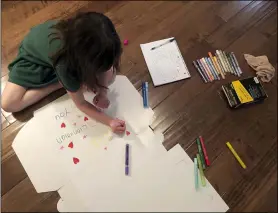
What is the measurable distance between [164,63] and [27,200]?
636 mm

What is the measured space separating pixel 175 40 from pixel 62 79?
529 mm

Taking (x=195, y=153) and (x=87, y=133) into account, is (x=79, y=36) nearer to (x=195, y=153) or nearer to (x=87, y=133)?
(x=87, y=133)

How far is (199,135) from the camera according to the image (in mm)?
954

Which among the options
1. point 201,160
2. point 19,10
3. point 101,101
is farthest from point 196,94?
point 19,10

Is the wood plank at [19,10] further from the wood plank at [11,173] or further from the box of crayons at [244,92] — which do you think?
the box of crayons at [244,92]

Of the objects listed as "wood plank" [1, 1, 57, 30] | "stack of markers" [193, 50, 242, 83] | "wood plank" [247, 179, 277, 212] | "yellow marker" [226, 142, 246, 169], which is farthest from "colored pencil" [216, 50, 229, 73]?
"wood plank" [1, 1, 57, 30]

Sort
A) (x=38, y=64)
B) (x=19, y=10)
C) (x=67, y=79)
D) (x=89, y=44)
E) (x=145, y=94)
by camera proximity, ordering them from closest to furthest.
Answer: (x=89, y=44) < (x=67, y=79) < (x=38, y=64) < (x=145, y=94) < (x=19, y=10)

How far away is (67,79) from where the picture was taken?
2.40 feet

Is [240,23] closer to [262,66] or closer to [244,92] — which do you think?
[262,66]

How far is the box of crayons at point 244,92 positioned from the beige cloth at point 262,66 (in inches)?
2.6

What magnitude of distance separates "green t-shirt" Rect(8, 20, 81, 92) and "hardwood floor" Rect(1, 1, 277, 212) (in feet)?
0.32

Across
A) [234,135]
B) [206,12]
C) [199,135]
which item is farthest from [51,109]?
[206,12]

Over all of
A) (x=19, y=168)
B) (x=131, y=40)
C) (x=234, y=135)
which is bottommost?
(x=234, y=135)

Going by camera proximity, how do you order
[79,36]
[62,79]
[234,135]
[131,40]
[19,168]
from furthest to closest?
[131,40] → [234,135] → [19,168] → [62,79] → [79,36]
